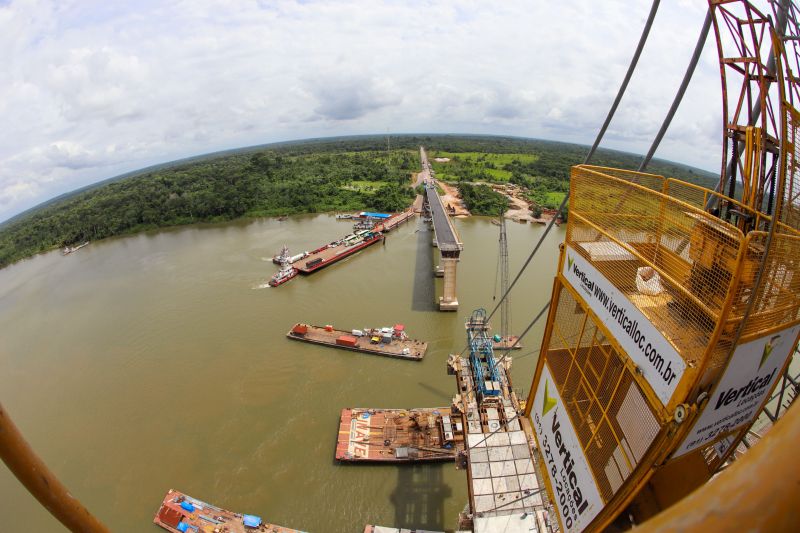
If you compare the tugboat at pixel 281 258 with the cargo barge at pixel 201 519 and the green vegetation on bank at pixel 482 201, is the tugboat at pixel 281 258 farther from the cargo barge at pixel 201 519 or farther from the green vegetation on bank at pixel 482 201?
the green vegetation on bank at pixel 482 201

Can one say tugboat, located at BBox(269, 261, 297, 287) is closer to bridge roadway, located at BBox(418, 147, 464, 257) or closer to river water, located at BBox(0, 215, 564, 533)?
river water, located at BBox(0, 215, 564, 533)

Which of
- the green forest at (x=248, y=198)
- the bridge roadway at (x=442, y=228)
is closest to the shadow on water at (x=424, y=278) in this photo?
the bridge roadway at (x=442, y=228)

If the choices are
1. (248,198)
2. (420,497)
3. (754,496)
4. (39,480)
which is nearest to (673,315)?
(754,496)

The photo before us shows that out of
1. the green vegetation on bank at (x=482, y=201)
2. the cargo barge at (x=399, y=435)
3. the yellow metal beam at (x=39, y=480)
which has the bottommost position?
the cargo barge at (x=399, y=435)

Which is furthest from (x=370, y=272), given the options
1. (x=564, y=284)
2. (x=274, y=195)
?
(x=274, y=195)

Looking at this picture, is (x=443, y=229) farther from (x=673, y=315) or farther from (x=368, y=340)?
(x=673, y=315)

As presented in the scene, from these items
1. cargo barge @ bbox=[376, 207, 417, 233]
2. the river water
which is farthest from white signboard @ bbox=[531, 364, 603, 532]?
cargo barge @ bbox=[376, 207, 417, 233]
